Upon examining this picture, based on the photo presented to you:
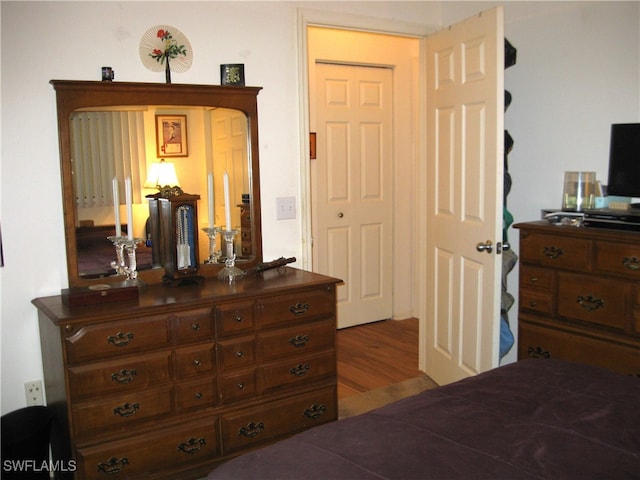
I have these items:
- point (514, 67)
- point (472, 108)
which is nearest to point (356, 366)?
point (472, 108)

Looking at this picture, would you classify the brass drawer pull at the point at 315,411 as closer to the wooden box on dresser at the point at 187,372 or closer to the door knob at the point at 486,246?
the wooden box on dresser at the point at 187,372

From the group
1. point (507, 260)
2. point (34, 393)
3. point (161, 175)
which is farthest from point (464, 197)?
point (34, 393)

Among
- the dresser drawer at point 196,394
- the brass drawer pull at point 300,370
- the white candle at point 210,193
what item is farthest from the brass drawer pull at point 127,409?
the white candle at point 210,193

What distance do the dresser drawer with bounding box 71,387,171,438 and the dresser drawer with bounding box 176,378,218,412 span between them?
1.9 inches

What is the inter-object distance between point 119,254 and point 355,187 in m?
2.44

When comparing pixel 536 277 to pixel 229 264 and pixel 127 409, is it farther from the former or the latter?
pixel 127 409

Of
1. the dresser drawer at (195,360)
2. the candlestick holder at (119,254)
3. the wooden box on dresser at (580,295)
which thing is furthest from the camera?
the candlestick holder at (119,254)

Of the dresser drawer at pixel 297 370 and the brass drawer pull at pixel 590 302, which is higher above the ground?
the brass drawer pull at pixel 590 302

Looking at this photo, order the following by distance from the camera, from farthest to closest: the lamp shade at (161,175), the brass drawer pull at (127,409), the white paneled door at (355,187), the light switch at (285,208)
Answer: the white paneled door at (355,187) → the light switch at (285,208) → the lamp shade at (161,175) → the brass drawer pull at (127,409)

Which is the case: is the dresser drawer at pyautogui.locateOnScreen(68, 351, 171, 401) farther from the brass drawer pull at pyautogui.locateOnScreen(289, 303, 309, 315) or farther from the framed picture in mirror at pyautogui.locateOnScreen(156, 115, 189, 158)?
the framed picture in mirror at pyautogui.locateOnScreen(156, 115, 189, 158)

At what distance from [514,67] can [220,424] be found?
8.23 feet

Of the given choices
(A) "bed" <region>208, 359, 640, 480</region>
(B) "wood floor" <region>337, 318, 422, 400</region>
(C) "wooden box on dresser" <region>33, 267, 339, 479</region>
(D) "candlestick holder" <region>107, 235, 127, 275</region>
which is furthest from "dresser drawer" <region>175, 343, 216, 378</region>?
(B) "wood floor" <region>337, 318, 422, 400</region>

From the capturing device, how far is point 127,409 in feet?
7.64

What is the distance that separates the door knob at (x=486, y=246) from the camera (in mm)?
3011
